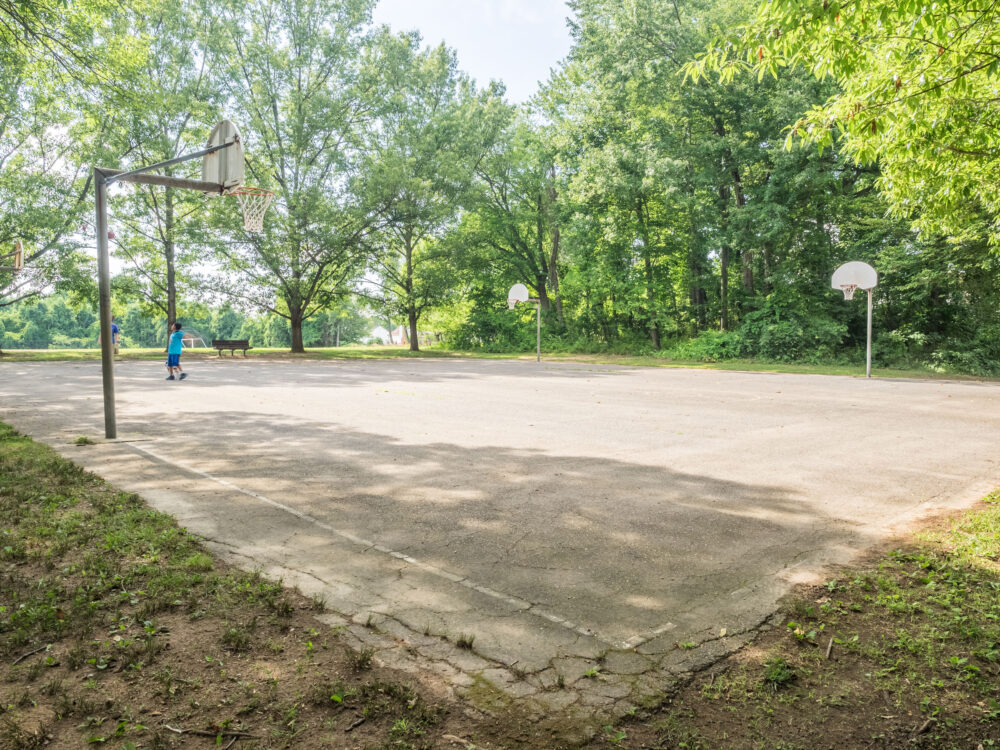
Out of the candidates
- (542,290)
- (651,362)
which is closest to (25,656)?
(651,362)

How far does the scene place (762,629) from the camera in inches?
125

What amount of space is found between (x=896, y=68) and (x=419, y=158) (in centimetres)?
3271

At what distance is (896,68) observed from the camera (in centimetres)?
564

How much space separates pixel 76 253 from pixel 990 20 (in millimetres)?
36474

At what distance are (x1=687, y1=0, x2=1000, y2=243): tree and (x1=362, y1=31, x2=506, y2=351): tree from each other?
30.2 metres

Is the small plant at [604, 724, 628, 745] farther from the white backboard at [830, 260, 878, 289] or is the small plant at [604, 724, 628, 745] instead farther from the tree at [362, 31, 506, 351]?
the tree at [362, 31, 506, 351]

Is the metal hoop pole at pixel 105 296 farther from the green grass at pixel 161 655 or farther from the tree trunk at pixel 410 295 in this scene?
the tree trunk at pixel 410 295

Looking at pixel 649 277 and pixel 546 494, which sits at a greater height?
pixel 649 277

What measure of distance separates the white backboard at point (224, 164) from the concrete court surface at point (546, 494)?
3580mm

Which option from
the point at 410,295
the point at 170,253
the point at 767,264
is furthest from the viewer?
the point at 410,295

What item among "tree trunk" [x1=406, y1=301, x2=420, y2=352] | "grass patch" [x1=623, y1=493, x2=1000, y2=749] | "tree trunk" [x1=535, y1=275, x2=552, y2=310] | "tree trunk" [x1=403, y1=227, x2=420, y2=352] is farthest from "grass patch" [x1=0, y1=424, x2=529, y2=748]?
"tree trunk" [x1=535, y1=275, x2=552, y2=310]

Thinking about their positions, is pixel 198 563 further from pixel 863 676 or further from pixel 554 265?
pixel 554 265

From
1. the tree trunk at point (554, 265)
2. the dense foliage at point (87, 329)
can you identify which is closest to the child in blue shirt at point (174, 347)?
the tree trunk at point (554, 265)

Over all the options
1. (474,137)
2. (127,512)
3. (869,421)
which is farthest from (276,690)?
(474,137)
